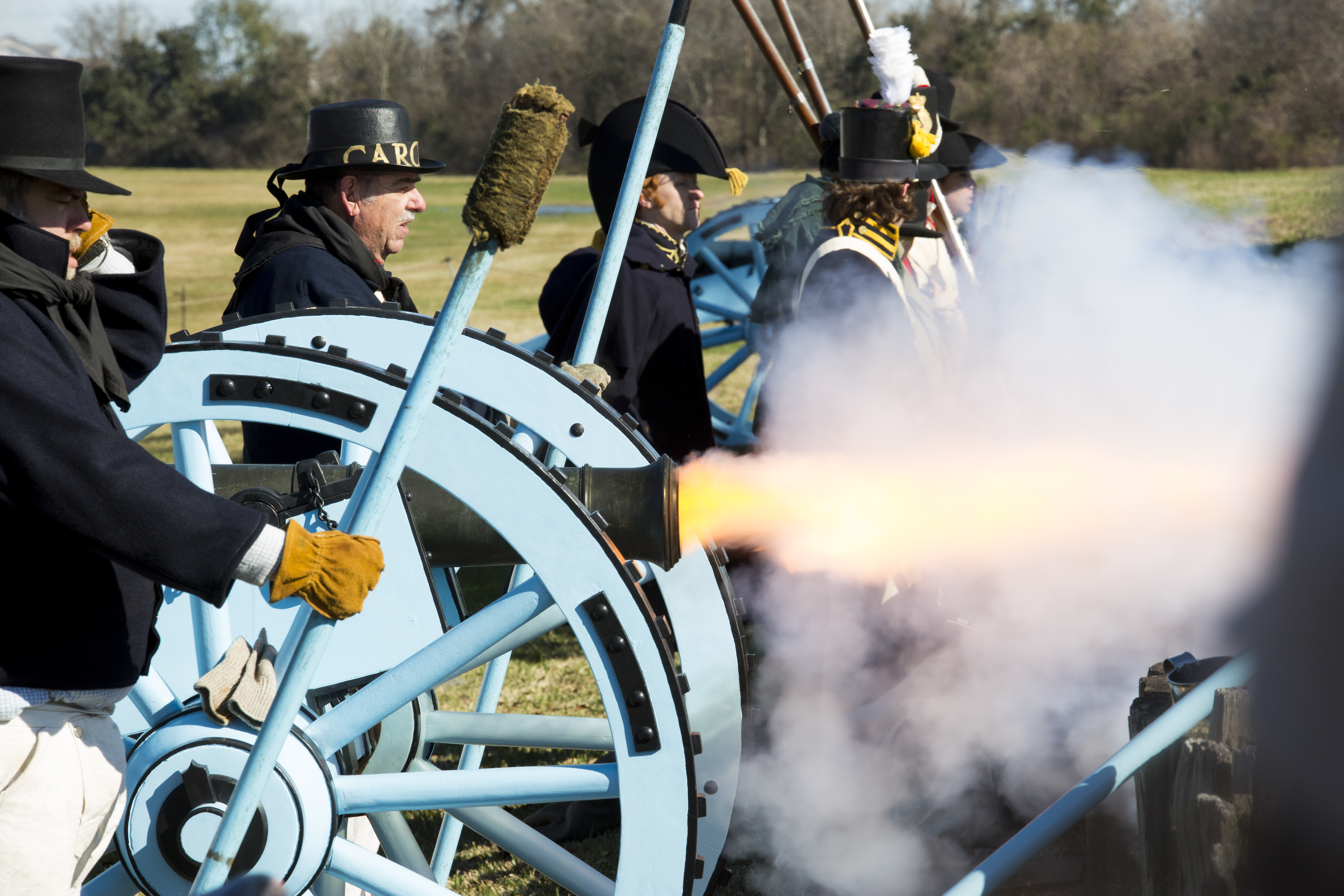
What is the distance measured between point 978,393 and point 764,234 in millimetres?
1469

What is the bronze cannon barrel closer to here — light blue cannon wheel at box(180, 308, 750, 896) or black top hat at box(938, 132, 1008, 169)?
light blue cannon wheel at box(180, 308, 750, 896)

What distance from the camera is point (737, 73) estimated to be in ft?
80.8

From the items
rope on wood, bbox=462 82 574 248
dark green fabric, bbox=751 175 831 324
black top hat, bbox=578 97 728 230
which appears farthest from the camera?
dark green fabric, bbox=751 175 831 324

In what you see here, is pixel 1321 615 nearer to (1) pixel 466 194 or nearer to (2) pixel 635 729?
(1) pixel 466 194

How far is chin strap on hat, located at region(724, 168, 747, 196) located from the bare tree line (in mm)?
1665

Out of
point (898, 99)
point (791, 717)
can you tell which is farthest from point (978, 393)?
point (791, 717)

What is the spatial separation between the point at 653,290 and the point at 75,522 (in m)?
2.11

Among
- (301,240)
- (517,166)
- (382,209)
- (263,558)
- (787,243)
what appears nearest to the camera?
(517,166)

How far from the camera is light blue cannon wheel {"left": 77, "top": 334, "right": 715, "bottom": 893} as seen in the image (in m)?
1.94

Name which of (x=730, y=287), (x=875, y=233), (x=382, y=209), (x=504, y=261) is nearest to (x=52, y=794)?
(x=382, y=209)

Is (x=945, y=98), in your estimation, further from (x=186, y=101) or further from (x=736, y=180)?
(x=186, y=101)

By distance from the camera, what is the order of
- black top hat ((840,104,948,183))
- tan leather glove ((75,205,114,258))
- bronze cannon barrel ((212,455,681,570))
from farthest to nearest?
black top hat ((840,104,948,183)) → bronze cannon barrel ((212,455,681,570)) → tan leather glove ((75,205,114,258))

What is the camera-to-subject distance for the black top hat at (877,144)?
336 centimetres

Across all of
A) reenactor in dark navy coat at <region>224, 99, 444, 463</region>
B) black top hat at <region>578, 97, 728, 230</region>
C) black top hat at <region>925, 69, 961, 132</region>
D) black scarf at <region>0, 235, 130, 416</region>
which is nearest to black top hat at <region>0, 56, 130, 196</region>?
black scarf at <region>0, 235, 130, 416</region>
